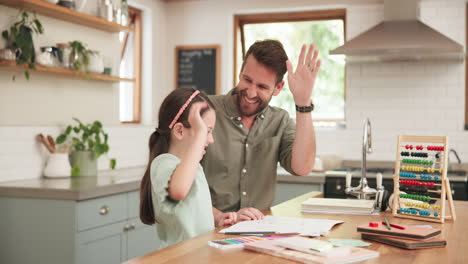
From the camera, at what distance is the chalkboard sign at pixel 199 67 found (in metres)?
5.65

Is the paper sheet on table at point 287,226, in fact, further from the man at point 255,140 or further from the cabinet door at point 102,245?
the cabinet door at point 102,245

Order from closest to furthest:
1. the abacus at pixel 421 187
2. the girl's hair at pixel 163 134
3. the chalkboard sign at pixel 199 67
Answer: the girl's hair at pixel 163 134 < the abacus at pixel 421 187 < the chalkboard sign at pixel 199 67

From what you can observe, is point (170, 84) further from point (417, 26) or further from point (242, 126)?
point (242, 126)

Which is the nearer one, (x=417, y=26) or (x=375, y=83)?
(x=417, y=26)

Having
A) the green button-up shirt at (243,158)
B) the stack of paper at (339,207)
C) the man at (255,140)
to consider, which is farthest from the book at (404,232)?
the green button-up shirt at (243,158)

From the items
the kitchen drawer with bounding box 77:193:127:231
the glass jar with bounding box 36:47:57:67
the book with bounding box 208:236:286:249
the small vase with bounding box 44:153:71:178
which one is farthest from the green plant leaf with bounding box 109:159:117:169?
the book with bounding box 208:236:286:249

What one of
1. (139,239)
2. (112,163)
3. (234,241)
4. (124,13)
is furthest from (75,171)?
(234,241)

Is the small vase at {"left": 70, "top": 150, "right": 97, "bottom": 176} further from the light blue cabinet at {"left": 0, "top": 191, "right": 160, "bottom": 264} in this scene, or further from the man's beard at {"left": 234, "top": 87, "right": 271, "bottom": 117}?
the man's beard at {"left": 234, "top": 87, "right": 271, "bottom": 117}

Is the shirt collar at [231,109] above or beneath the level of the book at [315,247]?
above

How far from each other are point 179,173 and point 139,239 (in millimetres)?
2322

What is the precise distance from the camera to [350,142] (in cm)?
531

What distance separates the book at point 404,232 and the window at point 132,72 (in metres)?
3.98

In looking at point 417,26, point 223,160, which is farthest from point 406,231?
point 417,26

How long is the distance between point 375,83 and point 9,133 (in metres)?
3.17
